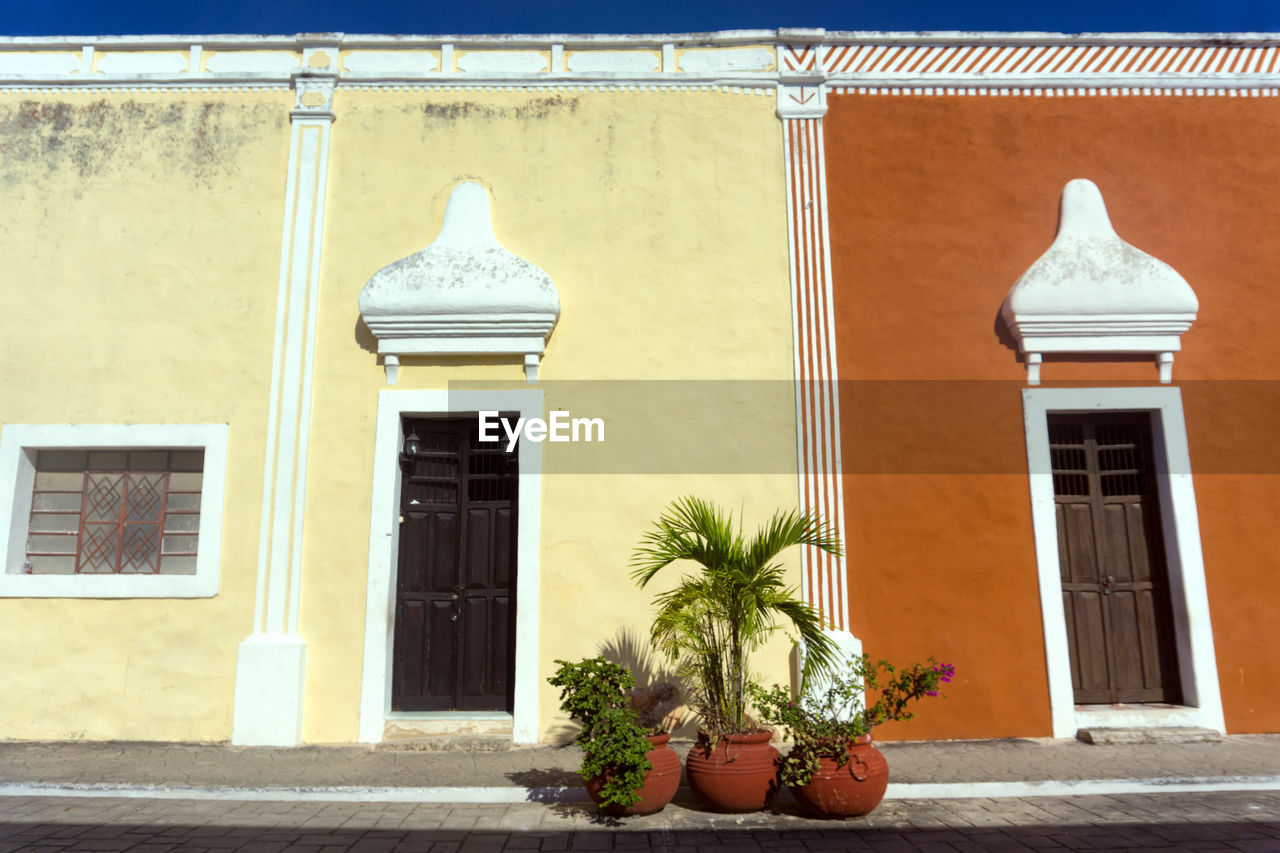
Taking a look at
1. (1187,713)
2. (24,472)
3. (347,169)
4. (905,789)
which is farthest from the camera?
(347,169)

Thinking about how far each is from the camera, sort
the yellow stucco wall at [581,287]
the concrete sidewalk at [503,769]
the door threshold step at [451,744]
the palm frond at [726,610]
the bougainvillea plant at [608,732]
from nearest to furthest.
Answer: the bougainvillea plant at [608,732] → the palm frond at [726,610] → the concrete sidewalk at [503,769] → the door threshold step at [451,744] → the yellow stucco wall at [581,287]

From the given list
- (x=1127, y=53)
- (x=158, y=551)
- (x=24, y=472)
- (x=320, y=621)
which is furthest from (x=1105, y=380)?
(x=24, y=472)

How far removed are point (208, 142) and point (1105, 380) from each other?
783 cm

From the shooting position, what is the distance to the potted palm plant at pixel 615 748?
459 cm

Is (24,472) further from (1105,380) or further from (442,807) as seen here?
(1105,380)

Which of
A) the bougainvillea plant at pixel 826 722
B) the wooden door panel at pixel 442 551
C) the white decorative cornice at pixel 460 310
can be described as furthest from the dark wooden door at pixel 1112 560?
the wooden door panel at pixel 442 551

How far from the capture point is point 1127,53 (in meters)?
7.44

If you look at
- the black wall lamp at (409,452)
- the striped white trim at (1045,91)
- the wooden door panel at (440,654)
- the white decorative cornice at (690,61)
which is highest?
the white decorative cornice at (690,61)

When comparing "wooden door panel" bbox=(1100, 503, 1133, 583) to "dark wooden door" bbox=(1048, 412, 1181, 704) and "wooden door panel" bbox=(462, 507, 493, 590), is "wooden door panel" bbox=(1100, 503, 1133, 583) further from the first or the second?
"wooden door panel" bbox=(462, 507, 493, 590)

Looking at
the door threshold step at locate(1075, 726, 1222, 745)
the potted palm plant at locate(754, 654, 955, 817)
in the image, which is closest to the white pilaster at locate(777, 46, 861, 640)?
the potted palm plant at locate(754, 654, 955, 817)

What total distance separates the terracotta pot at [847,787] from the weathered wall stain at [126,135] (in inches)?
260

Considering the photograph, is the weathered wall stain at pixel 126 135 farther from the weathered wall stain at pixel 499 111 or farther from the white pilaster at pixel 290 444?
the weathered wall stain at pixel 499 111

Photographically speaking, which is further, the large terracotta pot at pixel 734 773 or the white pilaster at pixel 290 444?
the white pilaster at pixel 290 444

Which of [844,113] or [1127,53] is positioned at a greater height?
[1127,53]
